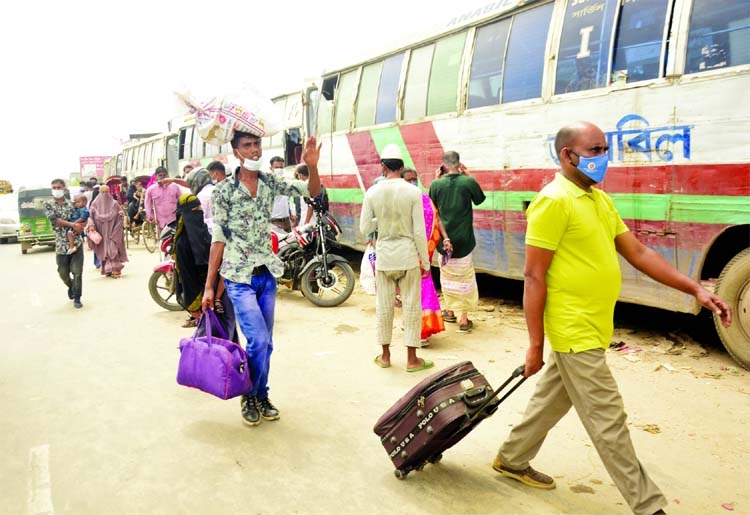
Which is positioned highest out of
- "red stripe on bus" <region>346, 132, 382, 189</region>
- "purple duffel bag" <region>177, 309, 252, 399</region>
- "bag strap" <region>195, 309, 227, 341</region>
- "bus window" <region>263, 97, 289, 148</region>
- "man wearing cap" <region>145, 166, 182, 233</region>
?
"bus window" <region>263, 97, 289, 148</region>

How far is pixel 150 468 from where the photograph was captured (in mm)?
3623

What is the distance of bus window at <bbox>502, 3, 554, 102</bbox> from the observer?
6.57 meters

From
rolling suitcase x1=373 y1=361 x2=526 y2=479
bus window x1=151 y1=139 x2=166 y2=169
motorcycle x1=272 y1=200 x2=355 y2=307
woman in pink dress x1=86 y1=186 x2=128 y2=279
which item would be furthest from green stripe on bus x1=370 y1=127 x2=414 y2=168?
bus window x1=151 y1=139 x2=166 y2=169

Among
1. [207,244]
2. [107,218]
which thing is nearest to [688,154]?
[207,244]

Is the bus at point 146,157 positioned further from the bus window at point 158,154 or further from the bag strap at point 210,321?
the bag strap at point 210,321

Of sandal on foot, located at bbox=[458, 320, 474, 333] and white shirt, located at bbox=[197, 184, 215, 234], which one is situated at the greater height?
white shirt, located at bbox=[197, 184, 215, 234]

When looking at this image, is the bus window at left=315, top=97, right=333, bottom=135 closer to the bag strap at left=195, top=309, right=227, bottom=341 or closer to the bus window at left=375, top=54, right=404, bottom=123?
the bus window at left=375, top=54, right=404, bottom=123

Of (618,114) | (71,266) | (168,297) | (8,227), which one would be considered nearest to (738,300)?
(618,114)

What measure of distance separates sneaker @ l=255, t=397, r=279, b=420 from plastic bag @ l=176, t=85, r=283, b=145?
68.9 inches

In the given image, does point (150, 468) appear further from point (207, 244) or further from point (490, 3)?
point (490, 3)

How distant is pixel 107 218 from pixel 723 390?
412 inches

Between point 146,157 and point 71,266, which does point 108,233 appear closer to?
point 71,266

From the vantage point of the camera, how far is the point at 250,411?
168 inches

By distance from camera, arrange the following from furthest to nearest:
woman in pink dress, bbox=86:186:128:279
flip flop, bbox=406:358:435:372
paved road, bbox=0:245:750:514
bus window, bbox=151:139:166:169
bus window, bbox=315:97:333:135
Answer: bus window, bbox=151:139:166:169 → woman in pink dress, bbox=86:186:128:279 → bus window, bbox=315:97:333:135 → flip flop, bbox=406:358:435:372 → paved road, bbox=0:245:750:514
